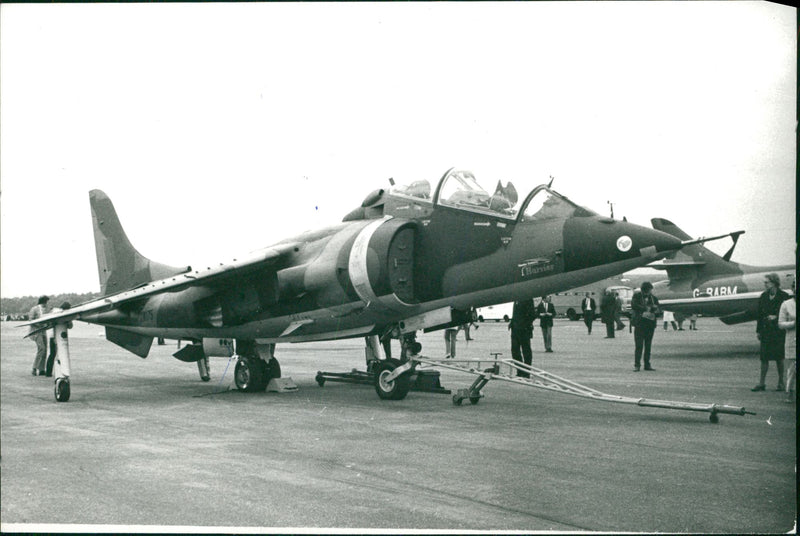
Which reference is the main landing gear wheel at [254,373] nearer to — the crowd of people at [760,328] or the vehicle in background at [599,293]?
the crowd of people at [760,328]

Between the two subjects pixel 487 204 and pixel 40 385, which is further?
pixel 40 385

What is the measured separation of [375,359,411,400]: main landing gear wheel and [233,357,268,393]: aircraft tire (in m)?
2.22

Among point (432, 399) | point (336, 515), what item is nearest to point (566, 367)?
point (432, 399)

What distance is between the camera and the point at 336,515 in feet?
15.6

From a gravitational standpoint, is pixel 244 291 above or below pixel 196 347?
above

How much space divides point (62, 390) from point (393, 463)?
6.23 metres

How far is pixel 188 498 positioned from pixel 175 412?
441 cm

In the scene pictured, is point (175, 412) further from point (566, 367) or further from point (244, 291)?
point (566, 367)

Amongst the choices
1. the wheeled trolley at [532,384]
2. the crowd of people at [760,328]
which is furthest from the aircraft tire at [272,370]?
the crowd of people at [760,328]

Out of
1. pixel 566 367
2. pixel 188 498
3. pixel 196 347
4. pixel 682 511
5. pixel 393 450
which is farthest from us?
pixel 566 367

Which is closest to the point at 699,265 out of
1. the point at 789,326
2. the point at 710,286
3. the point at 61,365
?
the point at 710,286

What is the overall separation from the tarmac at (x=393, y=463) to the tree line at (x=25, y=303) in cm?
35

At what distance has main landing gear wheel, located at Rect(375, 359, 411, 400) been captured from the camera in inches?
390

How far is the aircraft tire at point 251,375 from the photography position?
11.4 metres
